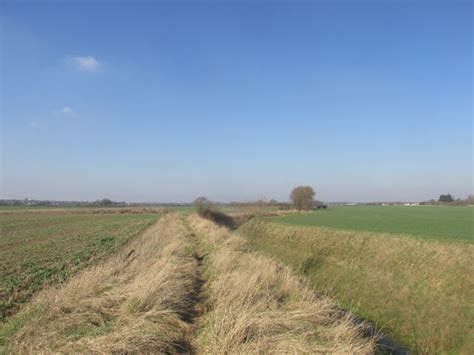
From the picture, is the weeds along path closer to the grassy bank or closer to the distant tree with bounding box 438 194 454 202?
the grassy bank

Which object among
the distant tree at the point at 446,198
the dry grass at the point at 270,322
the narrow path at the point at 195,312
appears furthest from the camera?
the distant tree at the point at 446,198

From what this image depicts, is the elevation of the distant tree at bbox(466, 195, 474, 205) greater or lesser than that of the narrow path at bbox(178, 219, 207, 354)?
greater

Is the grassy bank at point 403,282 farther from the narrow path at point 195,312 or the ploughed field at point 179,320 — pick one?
the narrow path at point 195,312

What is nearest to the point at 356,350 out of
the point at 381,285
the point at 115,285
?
the point at 115,285

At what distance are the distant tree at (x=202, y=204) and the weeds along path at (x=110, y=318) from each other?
52.9 meters

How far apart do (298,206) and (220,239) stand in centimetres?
8998

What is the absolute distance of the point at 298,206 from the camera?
109 meters

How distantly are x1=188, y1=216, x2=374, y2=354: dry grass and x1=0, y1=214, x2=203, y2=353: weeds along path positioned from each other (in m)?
0.68

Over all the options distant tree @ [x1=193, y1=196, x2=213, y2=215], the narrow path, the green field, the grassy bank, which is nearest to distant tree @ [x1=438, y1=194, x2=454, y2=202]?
the green field

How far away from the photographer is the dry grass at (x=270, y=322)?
5676mm

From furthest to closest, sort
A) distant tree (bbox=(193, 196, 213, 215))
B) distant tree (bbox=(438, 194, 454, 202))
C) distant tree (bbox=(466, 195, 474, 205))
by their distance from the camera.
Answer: distant tree (bbox=(438, 194, 454, 202)) → distant tree (bbox=(466, 195, 474, 205)) → distant tree (bbox=(193, 196, 213, 215))

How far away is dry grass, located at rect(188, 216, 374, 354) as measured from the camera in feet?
18.6

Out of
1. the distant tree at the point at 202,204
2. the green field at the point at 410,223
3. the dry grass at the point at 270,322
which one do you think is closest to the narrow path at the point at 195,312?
the dry grass at the point at 270,322

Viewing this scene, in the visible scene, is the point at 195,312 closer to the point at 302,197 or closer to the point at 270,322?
the point at 270,322
